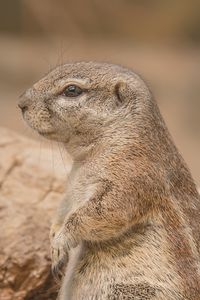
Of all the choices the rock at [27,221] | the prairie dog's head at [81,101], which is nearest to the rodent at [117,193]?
the prairie dog's head at [81,101]

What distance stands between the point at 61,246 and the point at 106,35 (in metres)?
13.4

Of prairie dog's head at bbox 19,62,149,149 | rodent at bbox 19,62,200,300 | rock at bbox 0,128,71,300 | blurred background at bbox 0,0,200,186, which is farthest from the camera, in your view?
blurred background at bbox 0,0,200,186

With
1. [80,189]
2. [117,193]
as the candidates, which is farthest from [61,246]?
[117,193]

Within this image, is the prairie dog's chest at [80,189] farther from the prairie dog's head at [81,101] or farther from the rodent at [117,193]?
the prairie dog's head at [81,101]

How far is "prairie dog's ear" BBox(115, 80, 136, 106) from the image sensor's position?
19.0 ft

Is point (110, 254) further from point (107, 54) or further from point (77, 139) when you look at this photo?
point (107, 54)

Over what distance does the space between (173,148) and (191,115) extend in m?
8.87

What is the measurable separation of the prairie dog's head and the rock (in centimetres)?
115

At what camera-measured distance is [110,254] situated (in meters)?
5.58

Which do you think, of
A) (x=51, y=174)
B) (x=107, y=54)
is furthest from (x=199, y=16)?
(x=51, y=174)

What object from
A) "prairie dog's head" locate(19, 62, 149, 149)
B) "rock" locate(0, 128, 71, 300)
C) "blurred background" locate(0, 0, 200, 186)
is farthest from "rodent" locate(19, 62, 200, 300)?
"blurred background" locate(0, 0, 200, 186)

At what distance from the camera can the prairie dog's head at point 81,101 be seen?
572cm

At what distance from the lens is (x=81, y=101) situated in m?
5.74

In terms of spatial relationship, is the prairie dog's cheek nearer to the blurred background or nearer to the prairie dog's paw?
the prairie dog's paw
